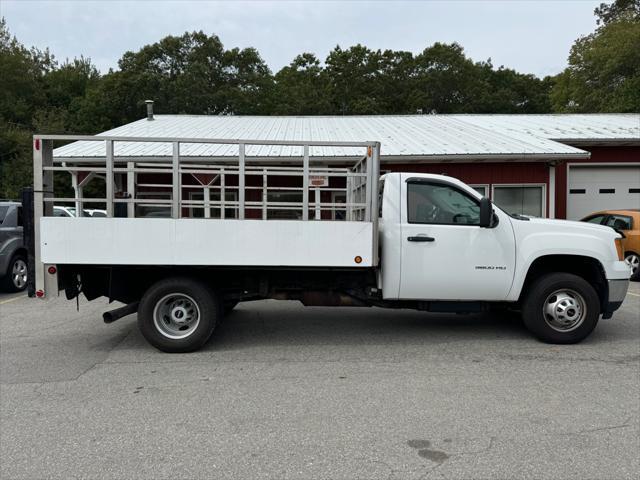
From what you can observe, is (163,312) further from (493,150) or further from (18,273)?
(493,150)

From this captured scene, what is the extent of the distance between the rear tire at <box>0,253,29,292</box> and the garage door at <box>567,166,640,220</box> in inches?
596

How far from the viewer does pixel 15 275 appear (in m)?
10.5

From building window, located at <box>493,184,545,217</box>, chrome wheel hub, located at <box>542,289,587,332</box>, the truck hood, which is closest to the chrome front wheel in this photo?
the truck hood

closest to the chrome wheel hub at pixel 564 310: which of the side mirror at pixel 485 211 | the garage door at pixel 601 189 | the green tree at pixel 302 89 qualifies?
the side mirror at pixel 485 211

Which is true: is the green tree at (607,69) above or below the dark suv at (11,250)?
above

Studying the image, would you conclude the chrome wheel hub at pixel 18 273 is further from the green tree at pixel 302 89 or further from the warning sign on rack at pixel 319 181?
the green tree at pixel 302 89

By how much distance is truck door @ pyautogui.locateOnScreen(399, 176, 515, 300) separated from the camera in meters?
6.14

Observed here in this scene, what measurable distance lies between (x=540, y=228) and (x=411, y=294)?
5.77 ft

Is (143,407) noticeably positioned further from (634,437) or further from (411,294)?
(634,437)

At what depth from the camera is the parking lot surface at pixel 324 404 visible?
3.42 m

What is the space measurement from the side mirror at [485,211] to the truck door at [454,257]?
0.14m

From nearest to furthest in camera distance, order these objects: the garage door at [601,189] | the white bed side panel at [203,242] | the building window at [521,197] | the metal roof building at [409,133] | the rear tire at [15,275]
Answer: the white bed side panel at [203,242] < the rear tire at [15,275] < the metal roof building at [409,133] < the building window at [521,197] < the garage door at [601,189]

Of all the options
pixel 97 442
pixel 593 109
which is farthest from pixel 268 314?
pixel 593 109

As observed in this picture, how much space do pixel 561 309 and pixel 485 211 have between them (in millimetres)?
1567
